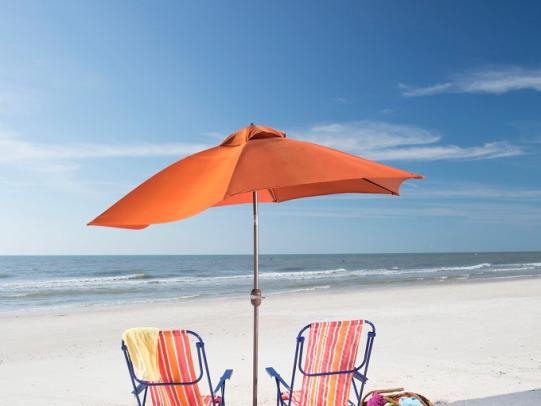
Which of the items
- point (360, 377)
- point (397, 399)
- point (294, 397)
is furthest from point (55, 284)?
point (397, 399)

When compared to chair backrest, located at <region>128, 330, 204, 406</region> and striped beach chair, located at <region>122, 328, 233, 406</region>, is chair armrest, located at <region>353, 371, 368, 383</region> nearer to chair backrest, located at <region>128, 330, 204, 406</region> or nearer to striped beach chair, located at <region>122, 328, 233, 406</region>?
striped beach chair, located at <region>122, 328, 233, 406</region>

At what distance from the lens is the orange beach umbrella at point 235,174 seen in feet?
8.29

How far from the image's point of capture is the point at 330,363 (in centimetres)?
353

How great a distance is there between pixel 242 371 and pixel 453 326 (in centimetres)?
444

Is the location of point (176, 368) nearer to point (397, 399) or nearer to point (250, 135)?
point (397, 399)

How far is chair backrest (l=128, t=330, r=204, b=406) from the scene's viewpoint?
3330 millimetres

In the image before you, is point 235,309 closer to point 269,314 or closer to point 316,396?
point 269,314

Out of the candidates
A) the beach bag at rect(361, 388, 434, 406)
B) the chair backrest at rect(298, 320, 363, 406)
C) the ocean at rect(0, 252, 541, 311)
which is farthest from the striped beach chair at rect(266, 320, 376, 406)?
the ocean at rect(0, 252, 541, 311)

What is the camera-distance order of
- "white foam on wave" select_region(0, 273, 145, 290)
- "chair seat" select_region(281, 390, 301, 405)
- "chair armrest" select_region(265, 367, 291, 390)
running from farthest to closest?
"white foam on wave" select_region(0, 273, 145, 290)
"chair seat" select_region(281, 390, 301, 405)
"chair armrest" select_region(265, 367, 291, 390)

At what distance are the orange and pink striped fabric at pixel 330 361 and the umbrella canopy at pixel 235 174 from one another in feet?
3.73

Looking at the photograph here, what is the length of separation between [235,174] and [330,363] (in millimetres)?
1617

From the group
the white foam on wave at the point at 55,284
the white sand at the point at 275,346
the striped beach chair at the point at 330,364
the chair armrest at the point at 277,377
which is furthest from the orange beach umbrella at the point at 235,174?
the white foam on wave at the point at 55,284

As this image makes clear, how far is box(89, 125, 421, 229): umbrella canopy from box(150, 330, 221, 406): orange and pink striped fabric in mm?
839

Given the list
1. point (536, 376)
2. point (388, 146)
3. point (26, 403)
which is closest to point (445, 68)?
point (388, 146)
